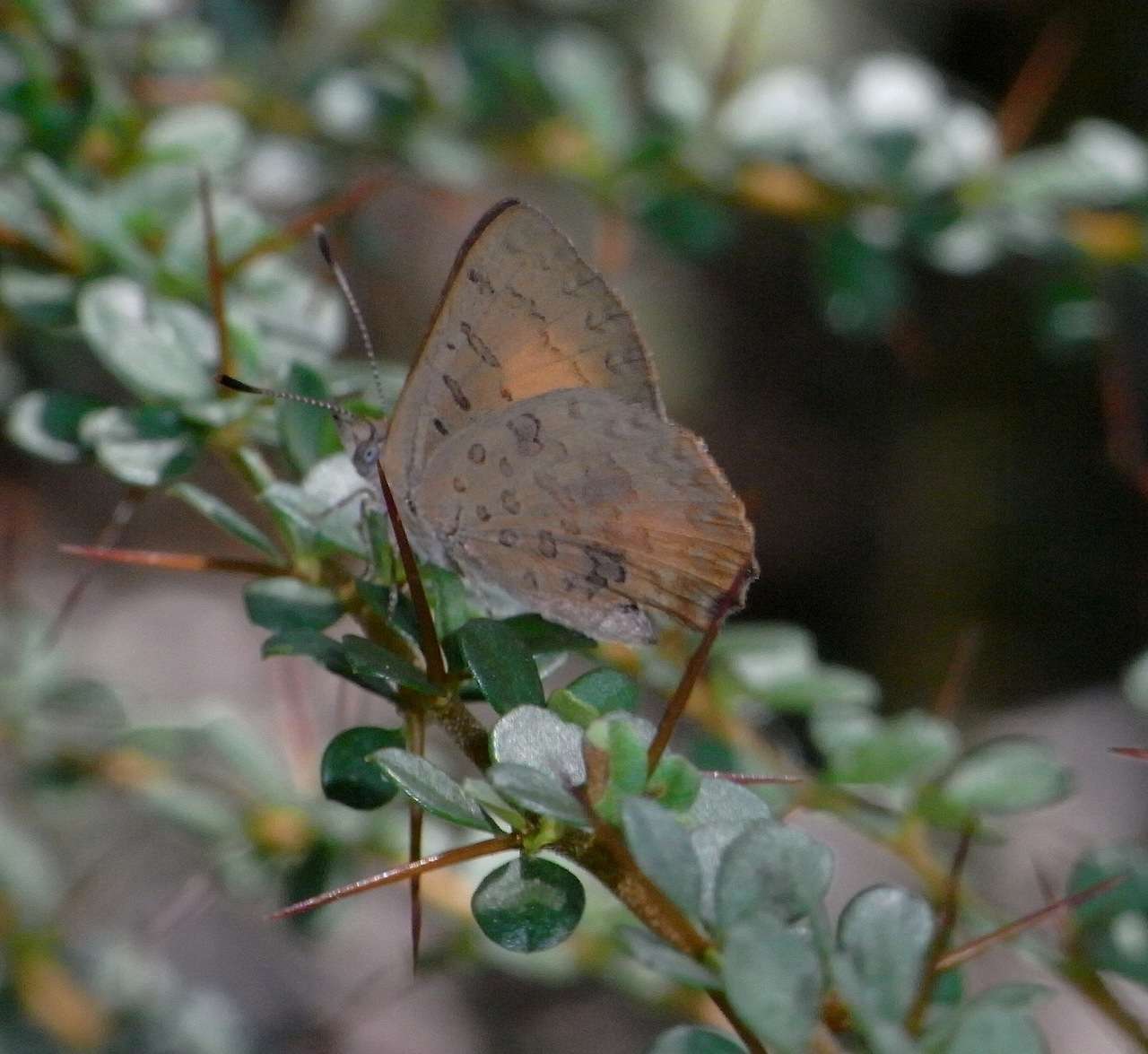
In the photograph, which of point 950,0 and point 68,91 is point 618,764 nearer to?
point 68,91

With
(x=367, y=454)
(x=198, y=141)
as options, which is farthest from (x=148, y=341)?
(x=198, y=141)

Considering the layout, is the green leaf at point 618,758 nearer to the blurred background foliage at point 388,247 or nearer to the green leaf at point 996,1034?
the green leaf at point 996,1034

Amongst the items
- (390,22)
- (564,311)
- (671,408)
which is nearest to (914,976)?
(564,311)

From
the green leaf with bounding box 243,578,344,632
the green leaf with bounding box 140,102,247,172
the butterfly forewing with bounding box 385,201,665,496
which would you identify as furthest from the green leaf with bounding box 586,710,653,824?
the green leaf with bounding box 140,102,247,172

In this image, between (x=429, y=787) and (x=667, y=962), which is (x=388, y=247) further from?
(x=667, y=962)

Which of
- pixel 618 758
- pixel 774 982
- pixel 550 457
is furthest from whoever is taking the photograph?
pixel 550 457

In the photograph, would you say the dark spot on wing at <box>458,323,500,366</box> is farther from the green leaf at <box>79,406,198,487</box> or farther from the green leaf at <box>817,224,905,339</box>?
the green leaf at <box>817,224,905,339</box>

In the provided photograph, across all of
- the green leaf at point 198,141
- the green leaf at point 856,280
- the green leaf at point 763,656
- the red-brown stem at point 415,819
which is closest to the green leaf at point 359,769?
the red-brown stem at point 415,819
